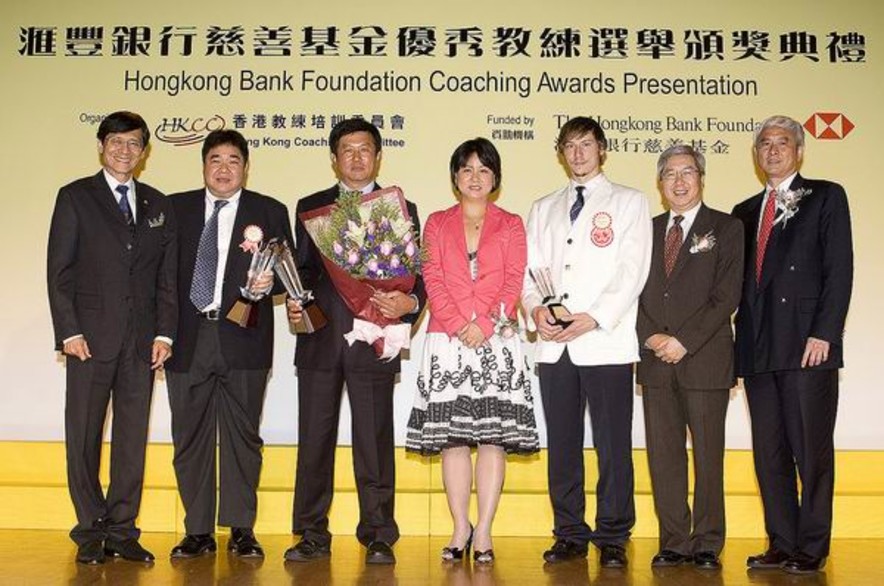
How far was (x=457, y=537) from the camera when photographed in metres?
4.32

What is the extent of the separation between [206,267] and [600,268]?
1.71 meters

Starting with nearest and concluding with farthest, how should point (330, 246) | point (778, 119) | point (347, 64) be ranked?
point (330, 246), point (778, 119), point (347, 64)

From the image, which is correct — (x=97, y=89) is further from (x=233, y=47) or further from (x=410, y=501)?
(x=410, y=501)

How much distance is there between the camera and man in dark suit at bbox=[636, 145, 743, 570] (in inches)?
167

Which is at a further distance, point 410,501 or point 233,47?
point 233,47

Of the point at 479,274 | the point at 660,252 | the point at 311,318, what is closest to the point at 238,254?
the point at 311,318

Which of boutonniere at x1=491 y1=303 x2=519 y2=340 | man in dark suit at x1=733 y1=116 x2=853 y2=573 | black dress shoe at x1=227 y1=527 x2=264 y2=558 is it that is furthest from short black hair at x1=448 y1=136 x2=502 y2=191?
black dress shoe at x1=227 y1=527 x2=264 y2=558

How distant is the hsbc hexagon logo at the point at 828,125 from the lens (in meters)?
5.84

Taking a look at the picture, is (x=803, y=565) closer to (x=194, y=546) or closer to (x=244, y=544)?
(x=244, y=544)

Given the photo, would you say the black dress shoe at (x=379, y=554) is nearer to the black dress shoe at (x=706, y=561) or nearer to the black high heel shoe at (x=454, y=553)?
the black high heel shoe at (x=454, y=553)

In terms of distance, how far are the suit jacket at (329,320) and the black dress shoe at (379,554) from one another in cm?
74

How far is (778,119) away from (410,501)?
2.51 metres

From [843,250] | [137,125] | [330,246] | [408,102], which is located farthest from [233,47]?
[843,250]

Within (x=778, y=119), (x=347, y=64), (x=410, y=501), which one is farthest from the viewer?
(x=347, y=64)
